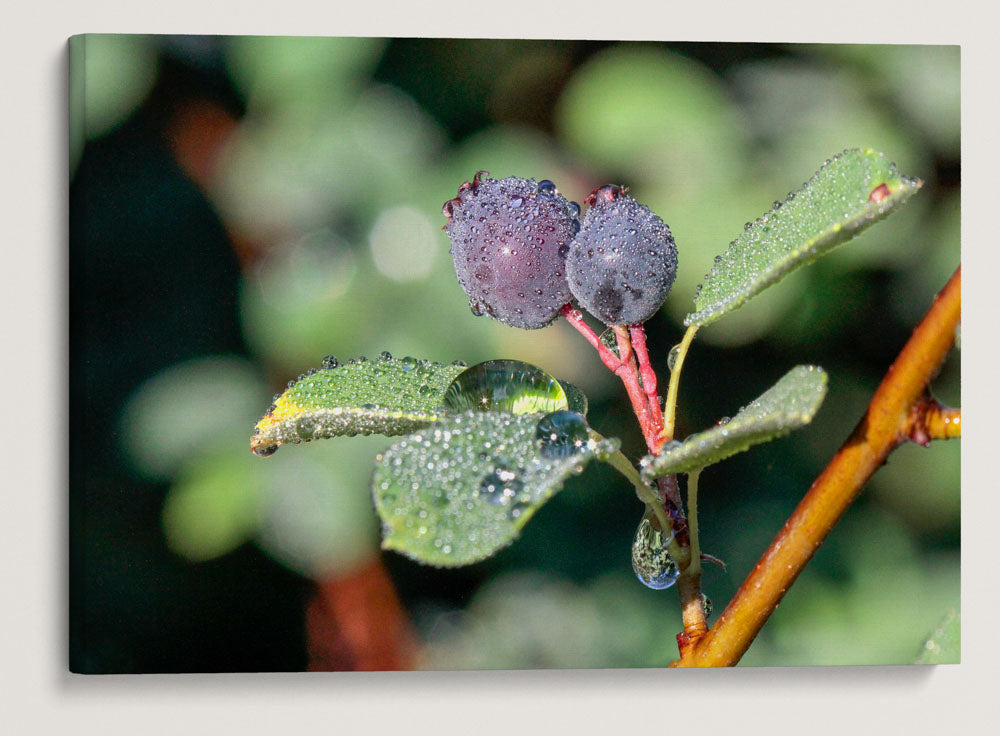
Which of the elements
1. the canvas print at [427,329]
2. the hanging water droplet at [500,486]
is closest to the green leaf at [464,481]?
the hanging water droplet at [500,486]

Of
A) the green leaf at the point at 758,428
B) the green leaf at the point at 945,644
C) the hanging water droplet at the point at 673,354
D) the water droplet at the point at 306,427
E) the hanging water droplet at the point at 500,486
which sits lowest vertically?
the green leaf at the point at 945,644

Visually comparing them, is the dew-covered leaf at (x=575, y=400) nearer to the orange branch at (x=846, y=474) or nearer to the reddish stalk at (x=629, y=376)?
the reddish stalk at (x=629, y=376)

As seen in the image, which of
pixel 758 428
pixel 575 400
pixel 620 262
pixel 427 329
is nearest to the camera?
pixel 758 428

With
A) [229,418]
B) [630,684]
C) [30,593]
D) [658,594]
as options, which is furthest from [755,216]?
[30,593]

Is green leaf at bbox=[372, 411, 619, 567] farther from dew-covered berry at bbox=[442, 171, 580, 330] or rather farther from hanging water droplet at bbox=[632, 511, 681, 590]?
hanging water droplet at bbox=[632, 511, 681, 590]

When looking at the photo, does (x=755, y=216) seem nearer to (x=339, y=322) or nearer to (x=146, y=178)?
(x=339, y=322)

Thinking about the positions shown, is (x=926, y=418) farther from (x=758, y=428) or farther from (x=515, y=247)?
(x=515, y=247)

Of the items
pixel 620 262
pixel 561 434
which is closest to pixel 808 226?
pixel 620 262
